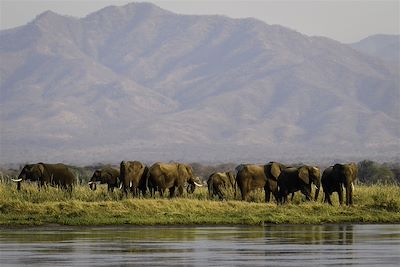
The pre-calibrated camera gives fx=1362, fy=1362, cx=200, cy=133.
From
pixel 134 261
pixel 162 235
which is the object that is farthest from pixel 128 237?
pixel 134 261

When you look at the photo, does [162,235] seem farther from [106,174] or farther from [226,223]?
[106,174]

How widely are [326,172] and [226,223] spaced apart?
8.07m

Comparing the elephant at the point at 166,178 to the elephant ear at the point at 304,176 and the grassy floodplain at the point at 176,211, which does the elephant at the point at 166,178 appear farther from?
the elephant ear at the point at 304,176

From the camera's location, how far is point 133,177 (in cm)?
4728

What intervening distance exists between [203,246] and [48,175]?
22.6 m

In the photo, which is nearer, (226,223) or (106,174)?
(226,223)

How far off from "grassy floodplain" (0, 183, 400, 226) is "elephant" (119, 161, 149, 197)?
326cm

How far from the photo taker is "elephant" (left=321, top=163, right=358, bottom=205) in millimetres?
42969

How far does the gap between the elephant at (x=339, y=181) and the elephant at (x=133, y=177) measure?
21.6 feet

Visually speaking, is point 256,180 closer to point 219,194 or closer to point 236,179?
point 236,179

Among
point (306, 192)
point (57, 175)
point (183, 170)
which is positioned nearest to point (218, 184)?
point (183, 170)

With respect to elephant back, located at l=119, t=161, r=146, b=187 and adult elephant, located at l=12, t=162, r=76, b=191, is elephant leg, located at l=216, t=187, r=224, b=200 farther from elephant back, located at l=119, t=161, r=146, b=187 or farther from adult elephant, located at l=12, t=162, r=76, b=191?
adult elephant, located at l=12, t=162, r=76, b=191

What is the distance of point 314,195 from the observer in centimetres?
4659

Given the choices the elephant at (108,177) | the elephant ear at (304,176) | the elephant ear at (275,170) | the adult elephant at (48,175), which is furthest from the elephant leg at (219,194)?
the elephant at (108,177)
